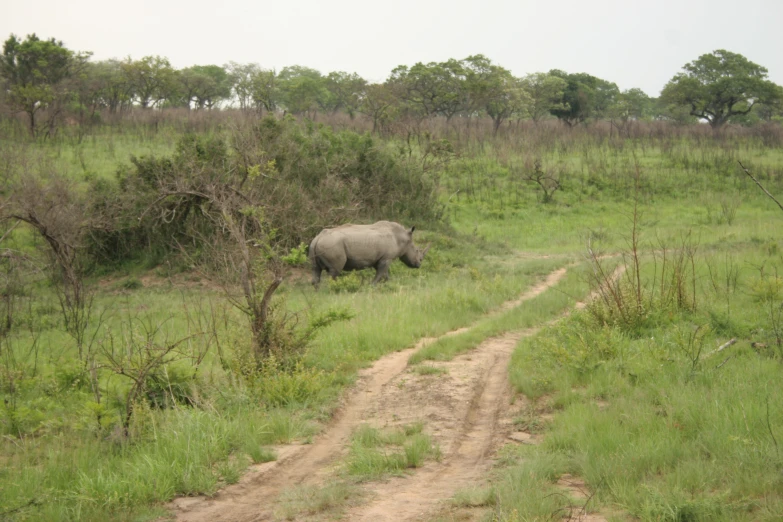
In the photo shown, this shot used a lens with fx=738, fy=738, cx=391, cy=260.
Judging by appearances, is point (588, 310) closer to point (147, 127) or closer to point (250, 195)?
point (250, 195)

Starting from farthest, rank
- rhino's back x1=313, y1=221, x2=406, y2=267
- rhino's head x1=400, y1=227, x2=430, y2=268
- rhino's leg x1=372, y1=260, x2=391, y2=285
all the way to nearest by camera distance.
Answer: rhino's head x1=400, y1=227, x2=430, y2=268 < rhino's leg x1=372, y1=260, x2=391, y2=285 < rhino's back x1=313, y1=221, x2=406, y2=267

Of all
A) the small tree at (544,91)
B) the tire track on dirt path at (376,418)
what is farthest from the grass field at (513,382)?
the small tree at (544,91)

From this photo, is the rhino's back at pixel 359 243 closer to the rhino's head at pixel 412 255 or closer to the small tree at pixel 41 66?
the rhino's head at pixel 412 255

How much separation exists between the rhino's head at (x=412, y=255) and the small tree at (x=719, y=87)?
30168 millimetres

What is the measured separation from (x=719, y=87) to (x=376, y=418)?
40367mm

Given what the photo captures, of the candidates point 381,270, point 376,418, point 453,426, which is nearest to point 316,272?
point 381,270

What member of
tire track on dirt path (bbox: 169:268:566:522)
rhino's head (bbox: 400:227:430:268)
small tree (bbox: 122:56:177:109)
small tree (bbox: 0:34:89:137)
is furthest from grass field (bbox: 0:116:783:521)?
small tree (bbox: 122:56:177:109)

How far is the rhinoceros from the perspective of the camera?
15.5 meters

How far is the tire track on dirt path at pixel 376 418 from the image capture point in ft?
17.1

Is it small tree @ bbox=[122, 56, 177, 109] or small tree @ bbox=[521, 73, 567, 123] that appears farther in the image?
small tree @ bbox=[521, 73, 567, 123]

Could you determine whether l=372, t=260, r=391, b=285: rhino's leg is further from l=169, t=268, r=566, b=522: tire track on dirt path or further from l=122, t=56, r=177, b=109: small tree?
l=122, t=56, r=177, b=109: small tree

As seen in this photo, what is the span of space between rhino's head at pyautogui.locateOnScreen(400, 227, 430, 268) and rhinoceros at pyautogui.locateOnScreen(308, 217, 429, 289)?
516mm

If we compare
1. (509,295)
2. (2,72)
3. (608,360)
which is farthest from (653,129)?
(608,360)

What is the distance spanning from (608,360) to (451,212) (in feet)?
60.7
